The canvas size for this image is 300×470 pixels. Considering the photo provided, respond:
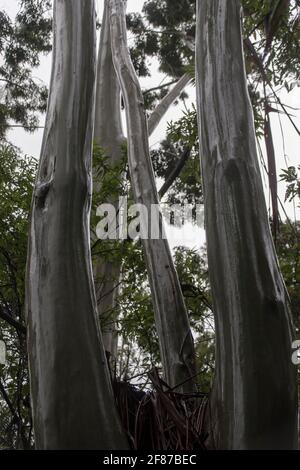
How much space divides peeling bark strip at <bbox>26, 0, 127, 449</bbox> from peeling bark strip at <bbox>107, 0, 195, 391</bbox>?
1354 mm

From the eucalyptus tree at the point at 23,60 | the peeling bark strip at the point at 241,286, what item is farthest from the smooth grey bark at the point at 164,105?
the peeling bark strip at the point at 241,286

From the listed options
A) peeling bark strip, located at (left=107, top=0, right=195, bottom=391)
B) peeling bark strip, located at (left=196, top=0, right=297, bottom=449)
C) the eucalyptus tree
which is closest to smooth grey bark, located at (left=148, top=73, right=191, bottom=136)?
the eucalyptus tree

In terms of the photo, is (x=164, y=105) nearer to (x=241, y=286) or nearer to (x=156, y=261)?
(x=156, y=261)

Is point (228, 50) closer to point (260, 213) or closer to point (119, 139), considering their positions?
point (260, 213)

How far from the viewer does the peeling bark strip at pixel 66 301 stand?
1209mm

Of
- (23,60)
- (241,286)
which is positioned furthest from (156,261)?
(23,60)

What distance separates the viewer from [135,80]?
439 centimetres

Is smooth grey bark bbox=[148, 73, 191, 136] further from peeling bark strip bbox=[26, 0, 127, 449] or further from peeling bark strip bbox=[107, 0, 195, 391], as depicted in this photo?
peeling bark strip bbox=[26, 0, 127, 449]

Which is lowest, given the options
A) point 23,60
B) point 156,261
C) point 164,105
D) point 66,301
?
point 66,301

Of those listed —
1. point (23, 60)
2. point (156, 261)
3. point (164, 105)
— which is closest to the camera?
point (156, 261)

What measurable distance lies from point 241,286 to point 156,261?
193cm

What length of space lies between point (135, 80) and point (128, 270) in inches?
61.3

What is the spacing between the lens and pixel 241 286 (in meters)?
1.31

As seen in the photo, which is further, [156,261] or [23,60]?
[23,60]
